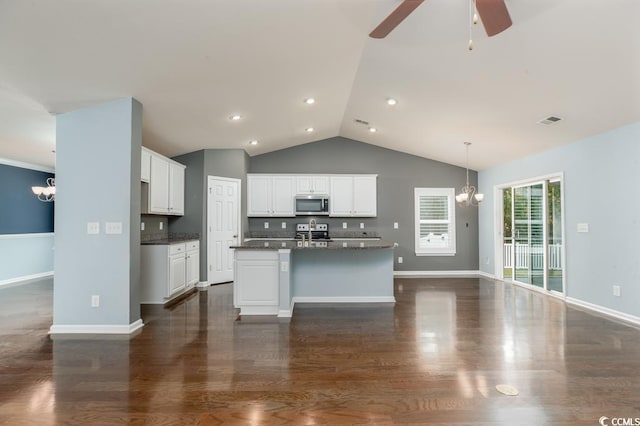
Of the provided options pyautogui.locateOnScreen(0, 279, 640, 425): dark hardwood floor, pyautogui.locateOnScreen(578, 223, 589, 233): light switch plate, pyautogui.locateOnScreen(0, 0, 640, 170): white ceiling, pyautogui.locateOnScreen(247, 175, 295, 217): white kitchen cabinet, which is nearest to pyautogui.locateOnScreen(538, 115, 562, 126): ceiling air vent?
pyautogui.locateOnScreen(0, 0, 640, 170): white ceiling

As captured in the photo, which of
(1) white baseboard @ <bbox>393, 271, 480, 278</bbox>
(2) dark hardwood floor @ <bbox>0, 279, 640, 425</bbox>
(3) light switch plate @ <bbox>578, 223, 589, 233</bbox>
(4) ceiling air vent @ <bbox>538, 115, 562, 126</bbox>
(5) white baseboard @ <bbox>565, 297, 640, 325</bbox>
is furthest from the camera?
(1) white baseboard @ <bbox>393, 271, 480, 278</bbox>

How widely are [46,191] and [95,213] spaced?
3.93 metres

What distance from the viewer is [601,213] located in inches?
169

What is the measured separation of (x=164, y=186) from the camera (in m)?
5.23

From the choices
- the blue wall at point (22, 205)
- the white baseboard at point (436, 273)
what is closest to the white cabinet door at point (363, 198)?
the white baseboard at point (436, 273)

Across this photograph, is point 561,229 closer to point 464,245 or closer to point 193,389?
point 464,245

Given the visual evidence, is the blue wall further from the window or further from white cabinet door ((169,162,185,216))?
the window

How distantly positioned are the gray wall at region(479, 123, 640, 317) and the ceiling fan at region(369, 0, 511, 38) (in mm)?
3084

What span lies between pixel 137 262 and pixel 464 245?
21.1ft

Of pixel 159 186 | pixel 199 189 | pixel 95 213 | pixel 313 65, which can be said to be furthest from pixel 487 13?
pixel 199 189

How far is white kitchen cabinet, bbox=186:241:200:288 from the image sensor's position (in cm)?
552

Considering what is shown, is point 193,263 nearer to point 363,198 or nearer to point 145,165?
point 145,165

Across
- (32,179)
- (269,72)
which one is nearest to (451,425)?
(269,72)

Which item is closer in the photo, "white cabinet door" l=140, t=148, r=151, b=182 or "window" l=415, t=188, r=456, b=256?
"white cabinet door" l=140, t=148, r=151, b=182
